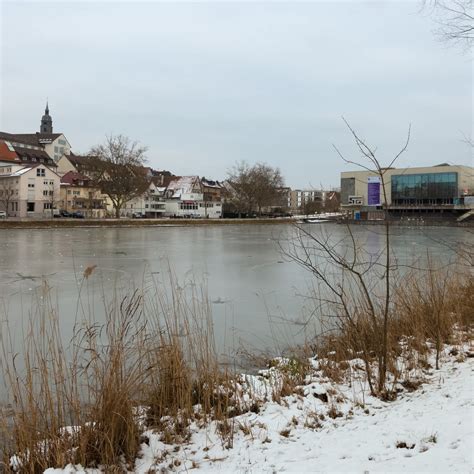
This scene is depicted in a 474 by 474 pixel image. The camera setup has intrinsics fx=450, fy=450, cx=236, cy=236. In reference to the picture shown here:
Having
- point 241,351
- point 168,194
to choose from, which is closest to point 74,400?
point 241,351

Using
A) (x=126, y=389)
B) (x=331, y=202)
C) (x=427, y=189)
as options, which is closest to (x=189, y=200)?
(x=427, y=189)

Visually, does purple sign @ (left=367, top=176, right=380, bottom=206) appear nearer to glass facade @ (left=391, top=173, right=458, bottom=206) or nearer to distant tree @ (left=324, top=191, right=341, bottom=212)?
distant tree @ (left=324, top=191, right=341, bottom=212)

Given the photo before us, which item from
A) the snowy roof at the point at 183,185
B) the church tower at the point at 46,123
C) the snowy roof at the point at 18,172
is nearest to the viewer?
the snowy roof at the point at 18,172

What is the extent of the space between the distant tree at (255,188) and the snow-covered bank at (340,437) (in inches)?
3172

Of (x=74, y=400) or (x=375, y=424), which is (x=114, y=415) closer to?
(x=74, y=400)

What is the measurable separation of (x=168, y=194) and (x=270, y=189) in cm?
2127

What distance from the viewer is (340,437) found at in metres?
2.90

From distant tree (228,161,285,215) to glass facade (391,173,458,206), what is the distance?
71.9 ft

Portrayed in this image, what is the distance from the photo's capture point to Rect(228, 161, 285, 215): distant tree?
83.9 meters

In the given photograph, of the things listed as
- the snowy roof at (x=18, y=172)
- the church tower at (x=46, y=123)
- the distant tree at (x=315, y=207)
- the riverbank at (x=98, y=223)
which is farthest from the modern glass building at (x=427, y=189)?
the church tower at (x=46, y=123)

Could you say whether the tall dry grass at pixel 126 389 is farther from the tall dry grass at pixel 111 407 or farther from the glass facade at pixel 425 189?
the glass facade at pixel 425 189

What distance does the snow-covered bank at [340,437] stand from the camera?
251 centimetres

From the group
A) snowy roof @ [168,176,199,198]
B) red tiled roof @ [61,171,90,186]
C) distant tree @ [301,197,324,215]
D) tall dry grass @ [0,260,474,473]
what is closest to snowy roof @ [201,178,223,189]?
snowy roof @ [168,176,199,198]

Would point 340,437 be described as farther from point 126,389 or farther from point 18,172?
point 18,172
